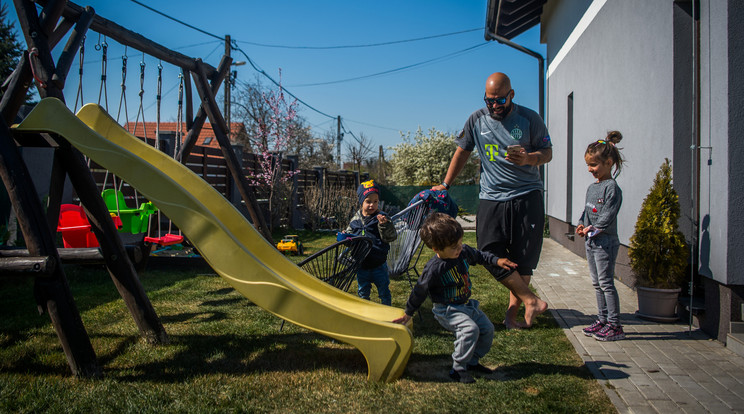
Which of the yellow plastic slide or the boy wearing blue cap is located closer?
the yellow plastic slide

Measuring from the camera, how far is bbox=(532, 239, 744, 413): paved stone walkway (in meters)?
2.80

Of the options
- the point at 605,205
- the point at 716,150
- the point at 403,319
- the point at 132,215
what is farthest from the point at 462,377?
the point at 132,215

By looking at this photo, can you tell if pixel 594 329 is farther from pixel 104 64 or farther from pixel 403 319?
pixel 104 64

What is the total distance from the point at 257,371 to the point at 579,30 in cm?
851

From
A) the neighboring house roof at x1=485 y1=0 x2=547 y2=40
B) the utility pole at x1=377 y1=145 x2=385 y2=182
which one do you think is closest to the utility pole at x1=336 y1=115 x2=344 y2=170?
the utility pole at x1=377 y1=145 x2=385 y2=182

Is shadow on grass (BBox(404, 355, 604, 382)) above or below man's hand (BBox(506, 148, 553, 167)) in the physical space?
below

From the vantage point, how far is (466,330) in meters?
3.11

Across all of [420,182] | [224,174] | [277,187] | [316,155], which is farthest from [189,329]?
[316,155]

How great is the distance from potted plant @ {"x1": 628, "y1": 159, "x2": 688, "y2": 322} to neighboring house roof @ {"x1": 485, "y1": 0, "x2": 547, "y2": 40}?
25.7 feet

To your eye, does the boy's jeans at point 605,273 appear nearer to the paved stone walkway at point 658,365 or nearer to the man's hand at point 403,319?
the paved stone walkway at point 658,365

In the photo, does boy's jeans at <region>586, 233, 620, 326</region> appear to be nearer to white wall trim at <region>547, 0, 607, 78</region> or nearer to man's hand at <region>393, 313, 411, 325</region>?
man's hand at <region>393, 313, 411, 325</region>

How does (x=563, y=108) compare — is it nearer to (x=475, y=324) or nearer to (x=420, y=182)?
(x=475, y=324)

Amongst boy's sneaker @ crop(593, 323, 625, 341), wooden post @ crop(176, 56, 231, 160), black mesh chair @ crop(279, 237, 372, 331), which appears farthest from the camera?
wooden post @ crop(176, 56, 231, 160)

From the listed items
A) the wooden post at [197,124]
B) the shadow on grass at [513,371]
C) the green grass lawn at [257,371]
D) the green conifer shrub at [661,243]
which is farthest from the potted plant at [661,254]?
the wooden post at [197,124]
